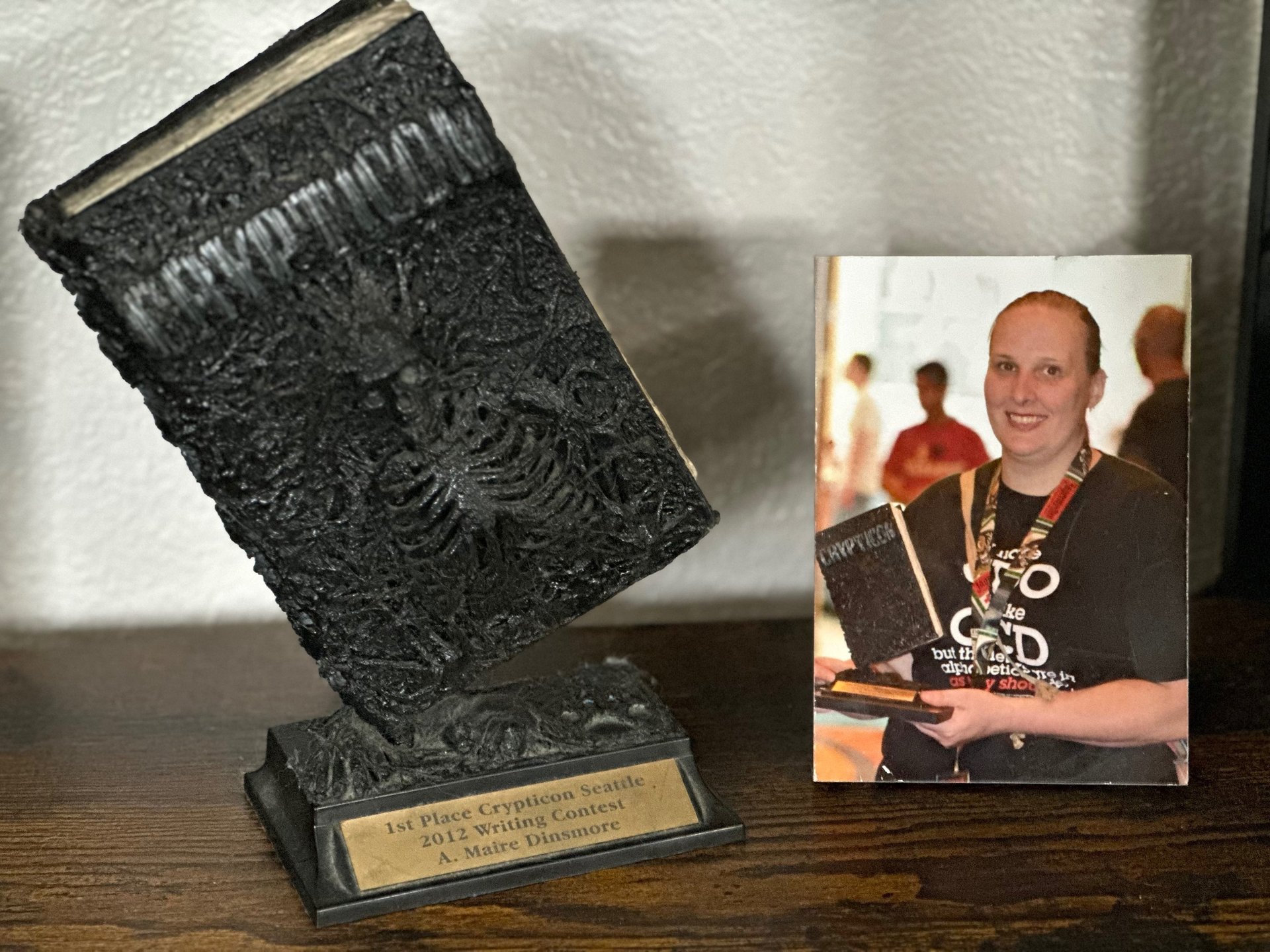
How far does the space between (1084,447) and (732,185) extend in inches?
15.9

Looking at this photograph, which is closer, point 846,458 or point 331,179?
point 331,179


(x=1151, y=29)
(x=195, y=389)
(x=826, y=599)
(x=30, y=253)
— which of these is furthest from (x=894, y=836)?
(x=30, y=253)

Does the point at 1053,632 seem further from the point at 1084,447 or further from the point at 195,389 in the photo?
the point at 195,389

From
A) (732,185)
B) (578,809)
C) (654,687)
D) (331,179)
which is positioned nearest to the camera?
(331,179)

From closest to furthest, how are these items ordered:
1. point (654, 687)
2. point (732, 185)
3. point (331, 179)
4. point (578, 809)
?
point (331, 179)
point (578, 809)
point (654, 687)
point (732, 185)

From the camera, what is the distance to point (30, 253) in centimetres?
110

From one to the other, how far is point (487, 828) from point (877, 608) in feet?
0.91

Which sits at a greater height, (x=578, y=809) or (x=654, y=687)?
(x=578, y=809)

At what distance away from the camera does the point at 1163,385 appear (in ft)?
2.81

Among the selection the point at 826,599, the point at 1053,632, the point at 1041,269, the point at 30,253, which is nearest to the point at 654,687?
the point at 826,599

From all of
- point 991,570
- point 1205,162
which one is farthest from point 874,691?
point 1205,162

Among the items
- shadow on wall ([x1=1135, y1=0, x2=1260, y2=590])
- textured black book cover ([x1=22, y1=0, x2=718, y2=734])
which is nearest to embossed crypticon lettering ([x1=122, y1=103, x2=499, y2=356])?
textured black book cover ([x1=22, y1=0, x2=718, y2=734])

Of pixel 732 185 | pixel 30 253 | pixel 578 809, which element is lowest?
pixel 578 809

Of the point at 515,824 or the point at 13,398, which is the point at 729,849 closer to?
the point at 515,824
